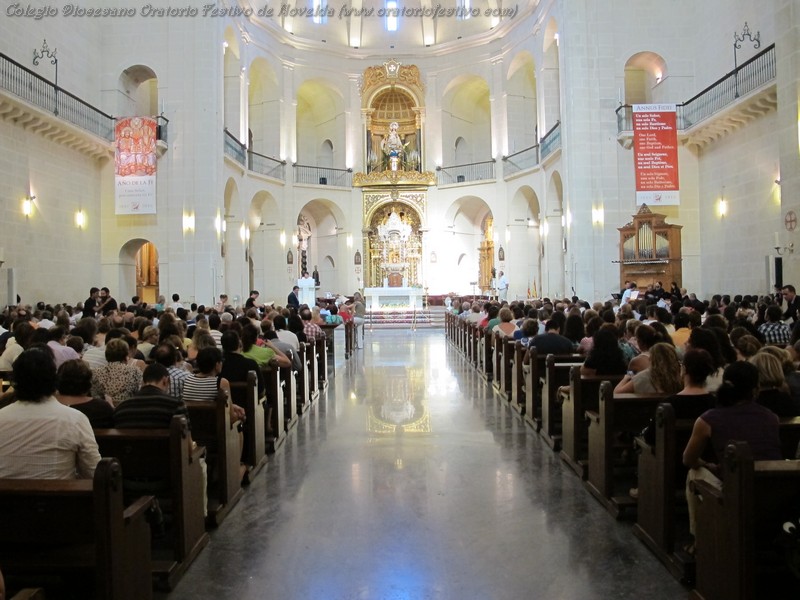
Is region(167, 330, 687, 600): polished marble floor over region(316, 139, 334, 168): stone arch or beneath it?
beneath

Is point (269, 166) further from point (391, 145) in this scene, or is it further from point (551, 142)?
point (551, 142)

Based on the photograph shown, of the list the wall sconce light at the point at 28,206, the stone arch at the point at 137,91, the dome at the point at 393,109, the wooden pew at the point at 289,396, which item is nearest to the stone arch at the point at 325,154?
the dome at the point at 393,109

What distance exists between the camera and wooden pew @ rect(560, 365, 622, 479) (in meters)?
6.09

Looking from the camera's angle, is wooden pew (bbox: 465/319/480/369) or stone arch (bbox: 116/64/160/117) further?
stone arch (bbox: 116/64/160/117)

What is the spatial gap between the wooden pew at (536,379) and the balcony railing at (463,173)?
23472 mm

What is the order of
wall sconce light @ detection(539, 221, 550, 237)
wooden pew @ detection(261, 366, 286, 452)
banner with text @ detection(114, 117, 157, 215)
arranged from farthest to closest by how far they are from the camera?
1. wall sconce light @ detection(539, 221, 550, 237)
2. banner with text @ detection(114, 117, 157, 215)
3. wooden pew @ detection(261, 366, 286, 452)

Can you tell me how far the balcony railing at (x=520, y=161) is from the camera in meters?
27.6

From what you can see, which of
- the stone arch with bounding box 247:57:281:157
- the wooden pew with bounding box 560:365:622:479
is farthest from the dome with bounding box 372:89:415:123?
the wooden pew with bounding box 560:365:622:479

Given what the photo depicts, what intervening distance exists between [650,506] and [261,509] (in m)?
2.94

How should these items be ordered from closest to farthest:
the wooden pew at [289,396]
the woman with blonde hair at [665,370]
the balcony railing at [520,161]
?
the woman with blonde hair at [665,370] → the wooden pew at [289,396] → the balcony railing at [520,161]

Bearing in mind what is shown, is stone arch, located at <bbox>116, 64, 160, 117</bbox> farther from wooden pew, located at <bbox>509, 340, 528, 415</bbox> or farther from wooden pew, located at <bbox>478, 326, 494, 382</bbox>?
wooden pew, located at <bbox>509, 340, 528, 415</bbox>

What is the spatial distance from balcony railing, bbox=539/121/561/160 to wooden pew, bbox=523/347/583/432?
15.7 meters

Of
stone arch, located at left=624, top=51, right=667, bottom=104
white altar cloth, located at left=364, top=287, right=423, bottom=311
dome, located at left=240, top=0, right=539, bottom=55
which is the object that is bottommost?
white altar cloth, located at left=364, top=287, right=423, bottom=311

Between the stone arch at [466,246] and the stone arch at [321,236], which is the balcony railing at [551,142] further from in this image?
the stone arch at [321,236]
